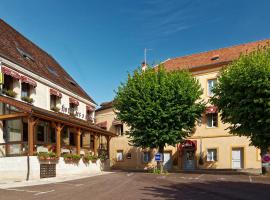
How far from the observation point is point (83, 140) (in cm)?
3572

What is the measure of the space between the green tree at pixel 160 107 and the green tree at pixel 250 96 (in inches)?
219

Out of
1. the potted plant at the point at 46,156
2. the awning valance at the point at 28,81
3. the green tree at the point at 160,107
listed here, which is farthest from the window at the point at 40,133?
the green tree at the point at 160,107

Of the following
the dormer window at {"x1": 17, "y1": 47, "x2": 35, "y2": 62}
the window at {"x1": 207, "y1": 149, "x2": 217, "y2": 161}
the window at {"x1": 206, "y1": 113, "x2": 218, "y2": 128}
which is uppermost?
the dormer window at {"x1": 17, "y1": 47, "x2": 35, "y2": 62}

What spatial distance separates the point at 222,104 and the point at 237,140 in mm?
11065

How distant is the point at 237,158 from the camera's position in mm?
34562

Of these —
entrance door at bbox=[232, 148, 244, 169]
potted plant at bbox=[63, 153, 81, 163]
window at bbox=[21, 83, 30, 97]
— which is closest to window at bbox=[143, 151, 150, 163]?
entrance door at bbox=[232, 148, 244, 169]

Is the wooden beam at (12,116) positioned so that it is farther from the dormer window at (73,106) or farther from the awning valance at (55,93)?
the dormer window at (73,106)

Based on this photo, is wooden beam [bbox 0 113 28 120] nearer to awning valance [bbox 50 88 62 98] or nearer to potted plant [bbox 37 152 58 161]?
potted plant [bbox 37 152 58 161]

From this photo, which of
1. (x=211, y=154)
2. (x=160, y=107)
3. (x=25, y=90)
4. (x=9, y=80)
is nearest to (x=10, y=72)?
(x=9, y=80)

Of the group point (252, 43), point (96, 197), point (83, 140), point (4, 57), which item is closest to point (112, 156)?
point (83, 140)

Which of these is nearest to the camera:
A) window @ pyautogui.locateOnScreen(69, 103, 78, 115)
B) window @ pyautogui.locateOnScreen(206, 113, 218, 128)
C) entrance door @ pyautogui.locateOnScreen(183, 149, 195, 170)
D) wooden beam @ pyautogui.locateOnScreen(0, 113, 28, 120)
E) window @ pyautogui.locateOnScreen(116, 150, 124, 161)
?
wooden beam @ pyautogui.locateOnScreen(0, 113, 28, 120)

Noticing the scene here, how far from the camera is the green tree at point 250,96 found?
67.4 ft

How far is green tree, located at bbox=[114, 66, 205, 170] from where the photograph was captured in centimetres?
2941

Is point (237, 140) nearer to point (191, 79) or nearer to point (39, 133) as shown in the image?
point (191, 79)
